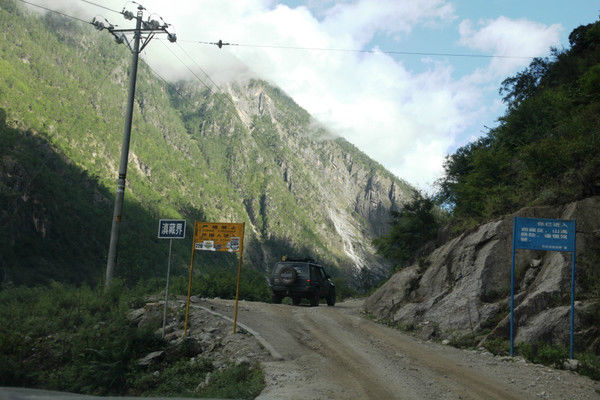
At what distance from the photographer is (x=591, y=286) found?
11367 millimetres

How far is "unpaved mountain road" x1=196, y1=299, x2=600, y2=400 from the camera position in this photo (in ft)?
26.7

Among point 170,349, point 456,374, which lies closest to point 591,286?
point 456,374

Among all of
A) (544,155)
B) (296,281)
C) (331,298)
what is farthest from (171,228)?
(331,298)

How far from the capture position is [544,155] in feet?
51.8

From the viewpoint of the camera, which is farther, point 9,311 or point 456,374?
point 9,311

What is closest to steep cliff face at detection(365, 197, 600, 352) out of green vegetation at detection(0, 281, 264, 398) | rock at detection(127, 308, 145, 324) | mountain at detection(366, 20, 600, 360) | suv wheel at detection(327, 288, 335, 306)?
mountain at detection(366, 20, 600, 360)

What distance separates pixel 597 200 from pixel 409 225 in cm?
2094

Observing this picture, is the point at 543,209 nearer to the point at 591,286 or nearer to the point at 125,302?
the point at 591,286

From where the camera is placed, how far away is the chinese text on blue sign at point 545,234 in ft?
36.0

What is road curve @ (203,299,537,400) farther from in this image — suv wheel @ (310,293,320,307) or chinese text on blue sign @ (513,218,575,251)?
suv wheel @ (310,293,320,307)

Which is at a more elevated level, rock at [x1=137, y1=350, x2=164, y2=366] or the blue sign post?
the blue sign post

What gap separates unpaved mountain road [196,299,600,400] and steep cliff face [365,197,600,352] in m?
1.16

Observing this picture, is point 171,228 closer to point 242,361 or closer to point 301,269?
point 242,361

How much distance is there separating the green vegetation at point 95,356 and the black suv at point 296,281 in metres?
6.60
